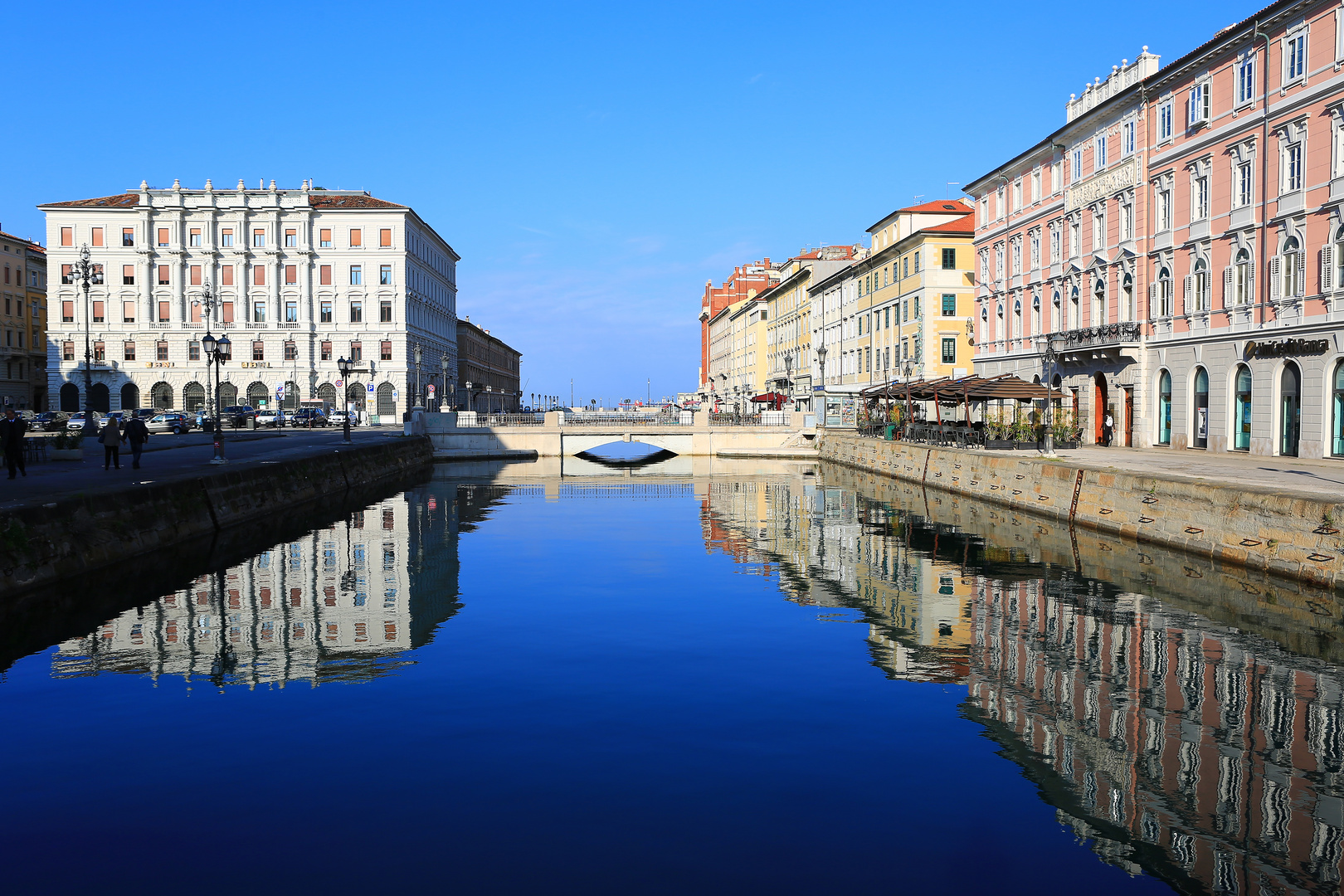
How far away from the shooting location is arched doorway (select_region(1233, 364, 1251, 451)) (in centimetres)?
3569

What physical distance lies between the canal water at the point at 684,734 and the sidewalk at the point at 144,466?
4673 millimetres

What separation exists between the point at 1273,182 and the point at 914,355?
3331 centimetres

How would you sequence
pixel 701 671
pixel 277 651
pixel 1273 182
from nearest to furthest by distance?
pixel 701 671 < pixel 277 651 < pixel 1273 182

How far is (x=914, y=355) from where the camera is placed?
66.9 metres

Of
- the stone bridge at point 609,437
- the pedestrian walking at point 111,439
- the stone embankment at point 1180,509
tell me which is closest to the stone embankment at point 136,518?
the pedestrian walking at point 111,439

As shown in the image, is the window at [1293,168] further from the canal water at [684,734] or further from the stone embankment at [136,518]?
the stone embankment at [136,518]

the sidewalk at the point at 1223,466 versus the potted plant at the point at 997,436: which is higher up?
the potted plant at the point at 997,436

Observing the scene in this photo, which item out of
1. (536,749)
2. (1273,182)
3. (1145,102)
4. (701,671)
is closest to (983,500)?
(1273,182)

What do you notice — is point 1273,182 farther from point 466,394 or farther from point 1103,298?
point 466,394

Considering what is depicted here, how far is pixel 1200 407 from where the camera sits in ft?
127

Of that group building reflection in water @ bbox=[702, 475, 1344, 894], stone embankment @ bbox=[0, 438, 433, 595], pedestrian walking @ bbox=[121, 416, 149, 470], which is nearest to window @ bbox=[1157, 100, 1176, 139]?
building reflection in water @ bbox=[702, 475, 1344, 894]

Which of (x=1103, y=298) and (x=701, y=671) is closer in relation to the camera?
(x=701, y=671)

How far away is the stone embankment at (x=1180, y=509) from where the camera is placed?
18.7m

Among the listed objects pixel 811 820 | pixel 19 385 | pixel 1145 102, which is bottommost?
pixel 811 820
